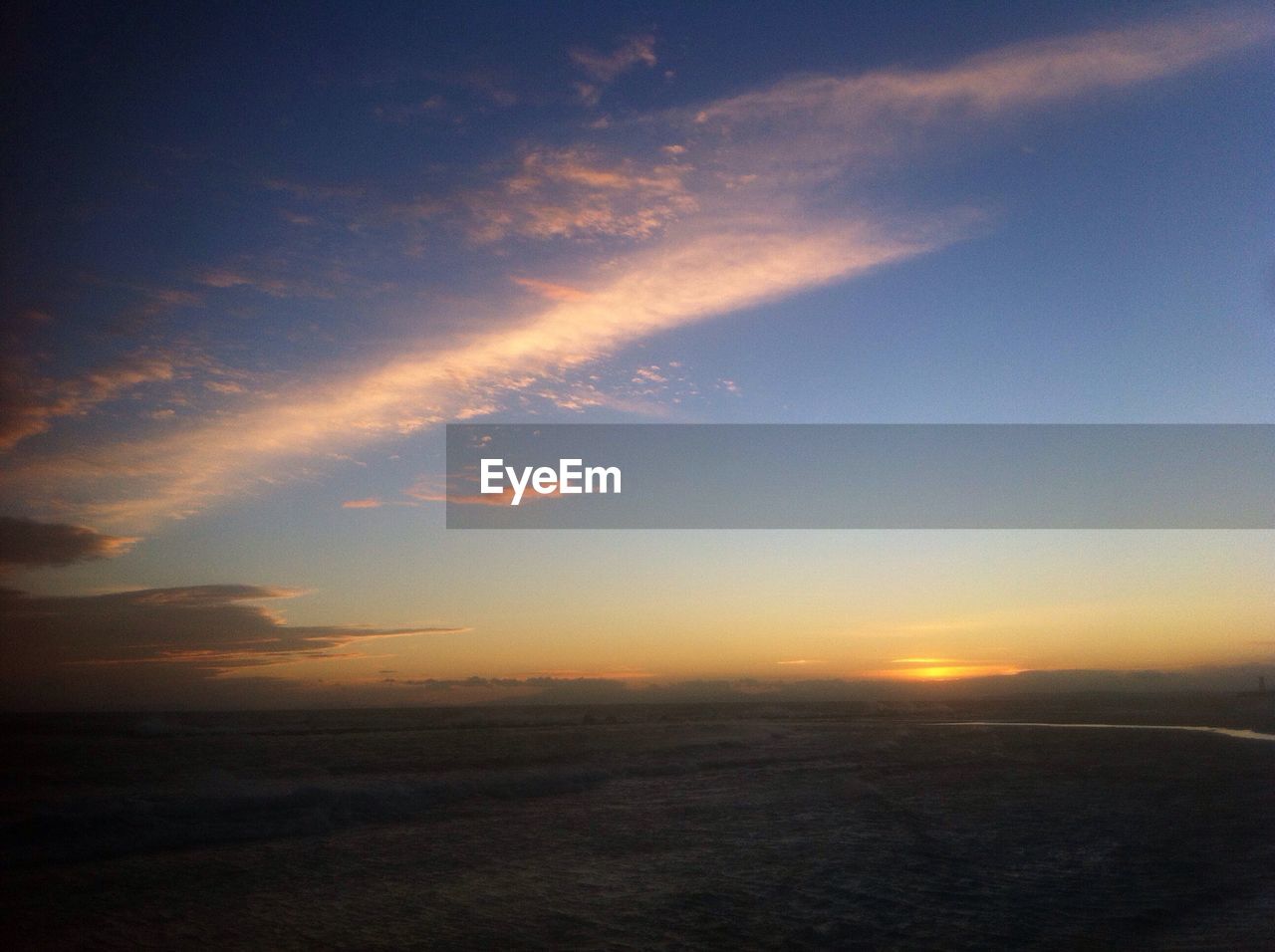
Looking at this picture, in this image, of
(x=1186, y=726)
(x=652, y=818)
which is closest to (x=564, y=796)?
(x=652, y=818)

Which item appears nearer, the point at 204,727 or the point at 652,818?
the point at 652,818

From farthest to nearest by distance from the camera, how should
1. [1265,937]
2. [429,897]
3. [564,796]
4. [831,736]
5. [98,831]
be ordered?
1. [831,736]
2. [564,796]
3. [98,831]
4. [429,897]
5. [1265,937]

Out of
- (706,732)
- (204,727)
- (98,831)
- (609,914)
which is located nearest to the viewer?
(609,914)

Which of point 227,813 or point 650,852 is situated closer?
point 650,852

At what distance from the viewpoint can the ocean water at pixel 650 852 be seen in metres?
10.4

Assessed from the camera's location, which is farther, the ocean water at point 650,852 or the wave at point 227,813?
the wave at point 227,813

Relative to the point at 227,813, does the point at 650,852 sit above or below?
above

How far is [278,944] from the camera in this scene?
33.2 feet

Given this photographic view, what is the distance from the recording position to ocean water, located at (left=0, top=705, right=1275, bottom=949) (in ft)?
34.1

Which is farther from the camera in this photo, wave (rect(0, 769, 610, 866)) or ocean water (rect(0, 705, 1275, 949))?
wave (rect(0, 769, 610, 866))

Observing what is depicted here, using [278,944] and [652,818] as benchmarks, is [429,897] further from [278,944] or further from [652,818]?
[652,818]

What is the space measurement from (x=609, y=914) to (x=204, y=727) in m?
55.5

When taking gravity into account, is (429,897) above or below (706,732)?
above

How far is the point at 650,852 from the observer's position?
592 inches
